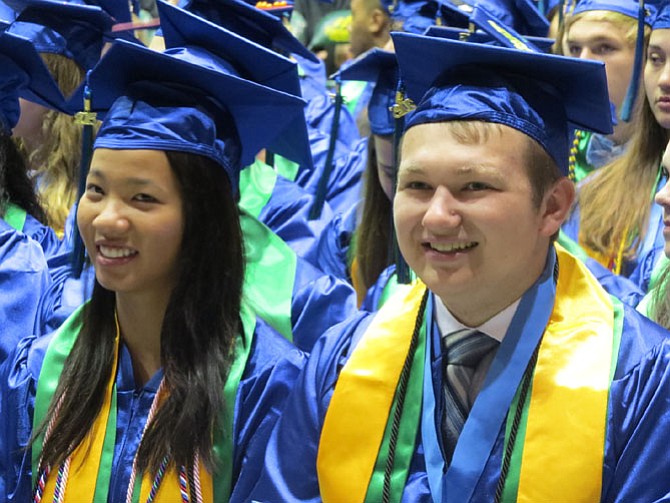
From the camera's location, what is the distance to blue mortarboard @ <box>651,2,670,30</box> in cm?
306

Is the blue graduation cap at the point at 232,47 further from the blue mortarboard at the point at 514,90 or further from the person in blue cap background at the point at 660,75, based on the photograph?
the person in blue cap background at the point at 660,75

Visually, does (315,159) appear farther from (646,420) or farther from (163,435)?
(646,420)

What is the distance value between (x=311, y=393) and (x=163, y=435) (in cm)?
32

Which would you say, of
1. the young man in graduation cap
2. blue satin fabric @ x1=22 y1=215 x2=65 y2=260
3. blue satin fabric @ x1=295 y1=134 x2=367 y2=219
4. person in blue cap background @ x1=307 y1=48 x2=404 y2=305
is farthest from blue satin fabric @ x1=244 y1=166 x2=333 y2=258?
the young man in graduation cap

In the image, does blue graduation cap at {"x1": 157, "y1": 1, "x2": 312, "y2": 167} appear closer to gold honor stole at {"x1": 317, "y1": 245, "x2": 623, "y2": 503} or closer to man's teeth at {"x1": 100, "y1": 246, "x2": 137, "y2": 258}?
man's teeth at {"x1": 100, "y1": 246, "x2": 137, "y2": 258}

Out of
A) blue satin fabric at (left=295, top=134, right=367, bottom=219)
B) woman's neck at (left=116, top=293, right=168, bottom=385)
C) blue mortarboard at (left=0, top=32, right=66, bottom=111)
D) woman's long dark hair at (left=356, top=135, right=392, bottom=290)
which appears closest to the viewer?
woman's neck at (left=116, top=293, right=168, bottom=385)

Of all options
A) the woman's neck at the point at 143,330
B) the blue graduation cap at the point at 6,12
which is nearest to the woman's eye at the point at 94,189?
the woman's neck at the point at 143,330

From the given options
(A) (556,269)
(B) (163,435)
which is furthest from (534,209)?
(B) (163,435)

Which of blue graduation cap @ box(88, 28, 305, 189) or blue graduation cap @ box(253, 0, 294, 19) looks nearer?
blue graduation cap @ box(88, 28, 305, 189)

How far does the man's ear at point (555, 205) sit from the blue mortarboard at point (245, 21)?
1574 millimetres

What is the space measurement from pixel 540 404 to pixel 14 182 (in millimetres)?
1954

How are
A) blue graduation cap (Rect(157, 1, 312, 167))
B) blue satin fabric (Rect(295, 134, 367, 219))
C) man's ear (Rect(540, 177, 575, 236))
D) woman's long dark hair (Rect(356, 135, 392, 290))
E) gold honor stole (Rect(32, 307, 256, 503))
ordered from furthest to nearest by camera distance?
blue satin fabric (Rect(295, 134, 367, 219)) → woman's long dark hair (Rect(356, 135, 392, 290)) → blue graduation cap (Rect(157, 1, 312, 167)) → gold honor stole (Rect(32, 307, 256, 503)) → man's ear (Rect(540, 177, 575, 236))

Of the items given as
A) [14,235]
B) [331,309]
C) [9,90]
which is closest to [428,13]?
[331,309]

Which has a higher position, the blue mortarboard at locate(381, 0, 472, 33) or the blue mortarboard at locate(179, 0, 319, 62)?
the blue mortarboard at locate(381, 0, 472, 33)
